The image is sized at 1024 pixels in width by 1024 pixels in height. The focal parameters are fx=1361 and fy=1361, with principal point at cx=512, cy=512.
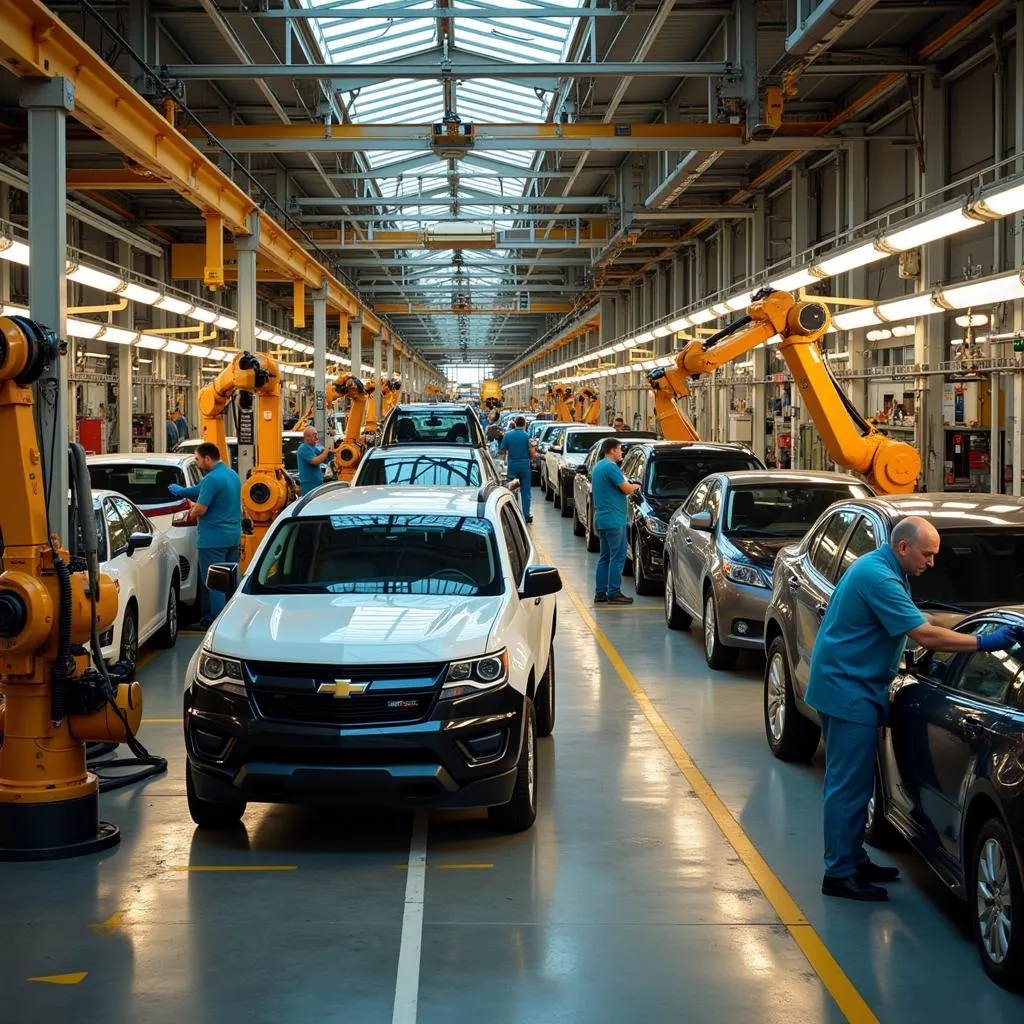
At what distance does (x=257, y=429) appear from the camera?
53.4ft

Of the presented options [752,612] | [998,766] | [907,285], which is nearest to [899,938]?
[998,766]

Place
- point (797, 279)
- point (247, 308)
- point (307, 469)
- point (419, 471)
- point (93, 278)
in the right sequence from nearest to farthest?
point (419, 471) → point (93, 278) → point (797, 279) → point (307, 469) → point (247, 308)

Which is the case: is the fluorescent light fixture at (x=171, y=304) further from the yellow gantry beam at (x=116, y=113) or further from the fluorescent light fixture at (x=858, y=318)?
the fluorescent light fixture at (x=858, y=318)

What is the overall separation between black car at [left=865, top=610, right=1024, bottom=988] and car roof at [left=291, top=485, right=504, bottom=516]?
2931mm

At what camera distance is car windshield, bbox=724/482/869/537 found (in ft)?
38.0

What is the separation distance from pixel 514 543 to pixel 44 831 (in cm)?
307

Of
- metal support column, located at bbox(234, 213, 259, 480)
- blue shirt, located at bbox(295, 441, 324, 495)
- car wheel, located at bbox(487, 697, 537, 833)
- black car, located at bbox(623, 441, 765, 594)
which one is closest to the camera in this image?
car wheel, located at bbox(487, 697, 537, 833)

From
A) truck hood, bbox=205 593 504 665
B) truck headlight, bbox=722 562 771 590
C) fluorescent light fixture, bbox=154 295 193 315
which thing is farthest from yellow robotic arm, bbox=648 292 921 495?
fluorescent light fixture, bbox=154 295 193 315

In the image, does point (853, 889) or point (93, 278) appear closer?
point (853, 889)

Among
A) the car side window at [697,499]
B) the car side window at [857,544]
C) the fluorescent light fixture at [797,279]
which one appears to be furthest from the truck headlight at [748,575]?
the fluorescent light fixture at [797,279]

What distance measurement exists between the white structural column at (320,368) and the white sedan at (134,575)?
51.6ft

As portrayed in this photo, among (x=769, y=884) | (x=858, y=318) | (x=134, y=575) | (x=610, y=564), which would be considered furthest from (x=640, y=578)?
(x=769, y=884)

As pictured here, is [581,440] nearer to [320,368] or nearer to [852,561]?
[320,368]

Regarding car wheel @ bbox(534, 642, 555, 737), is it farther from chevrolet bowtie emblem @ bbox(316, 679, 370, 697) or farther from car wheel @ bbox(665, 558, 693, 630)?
car wheel @ bbox(665, 558, 693, 630)
